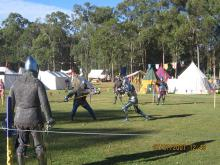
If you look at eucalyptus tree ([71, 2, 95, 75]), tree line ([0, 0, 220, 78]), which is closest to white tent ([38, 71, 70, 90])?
tree line ([0, 0, 220, 78])

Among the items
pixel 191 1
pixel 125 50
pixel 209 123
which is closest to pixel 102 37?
pixel 125 50

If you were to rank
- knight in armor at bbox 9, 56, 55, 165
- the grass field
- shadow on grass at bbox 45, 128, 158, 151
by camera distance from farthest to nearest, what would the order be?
shadow on grass at bbox 45, 128, 158, 151, the grass field, knight in armor at bbox 9, 56, 55, 165

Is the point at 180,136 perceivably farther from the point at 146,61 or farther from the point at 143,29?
the point at 146,61

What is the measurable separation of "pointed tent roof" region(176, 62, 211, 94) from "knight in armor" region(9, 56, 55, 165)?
47.1 m

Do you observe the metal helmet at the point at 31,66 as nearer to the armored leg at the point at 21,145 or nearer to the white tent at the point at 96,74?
the armored leg at the point at 21,145

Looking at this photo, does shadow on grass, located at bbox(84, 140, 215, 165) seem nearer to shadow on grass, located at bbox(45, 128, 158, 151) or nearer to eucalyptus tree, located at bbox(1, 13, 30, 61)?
shadow on grass, located at bbox(45, 128, 158, 151)

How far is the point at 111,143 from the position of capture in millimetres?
12859

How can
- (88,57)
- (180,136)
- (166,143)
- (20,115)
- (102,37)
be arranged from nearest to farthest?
1. (20,115)
2. (166,143)
3. (180,136)
4. (102,37)
5. (88,57)

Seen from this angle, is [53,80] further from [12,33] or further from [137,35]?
[12,33]

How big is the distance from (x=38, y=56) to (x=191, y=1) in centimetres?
4525

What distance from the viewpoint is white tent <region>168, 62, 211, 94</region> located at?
180 ft

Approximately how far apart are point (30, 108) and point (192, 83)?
48172 mm

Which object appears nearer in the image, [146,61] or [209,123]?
[209,123]
